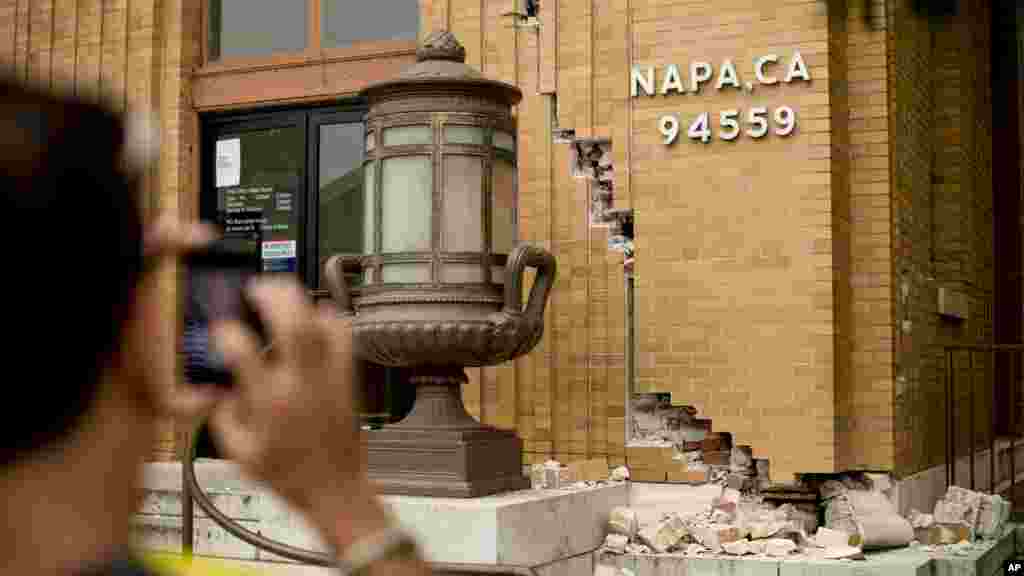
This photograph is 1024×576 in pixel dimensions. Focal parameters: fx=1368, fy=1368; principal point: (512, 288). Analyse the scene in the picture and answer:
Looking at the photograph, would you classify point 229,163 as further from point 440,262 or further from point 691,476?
point 691,476

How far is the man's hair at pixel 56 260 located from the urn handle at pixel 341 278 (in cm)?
597

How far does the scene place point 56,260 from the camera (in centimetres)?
85

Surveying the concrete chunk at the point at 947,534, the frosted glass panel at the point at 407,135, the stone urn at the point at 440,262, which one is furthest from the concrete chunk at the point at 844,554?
the frosted glass panel at the point at 407,135

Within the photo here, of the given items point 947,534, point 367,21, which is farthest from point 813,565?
point 367,21

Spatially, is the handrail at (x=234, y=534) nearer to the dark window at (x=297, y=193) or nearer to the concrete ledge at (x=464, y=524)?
the concrete ledge at (x=464, y=524)

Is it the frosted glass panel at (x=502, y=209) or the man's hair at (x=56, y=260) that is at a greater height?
the frosted glass panel at (x=502, y=209)

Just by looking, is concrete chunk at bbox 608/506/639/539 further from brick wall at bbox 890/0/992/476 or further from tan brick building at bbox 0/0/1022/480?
brick wall at bbox 890/0/992/476

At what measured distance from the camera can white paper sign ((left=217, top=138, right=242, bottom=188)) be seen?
31.7 feet

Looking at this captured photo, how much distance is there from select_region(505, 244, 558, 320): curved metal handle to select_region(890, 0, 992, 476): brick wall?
6.88 feet

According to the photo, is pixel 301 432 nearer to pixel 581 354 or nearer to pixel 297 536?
pixel 297 536

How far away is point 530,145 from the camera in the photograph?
827cm

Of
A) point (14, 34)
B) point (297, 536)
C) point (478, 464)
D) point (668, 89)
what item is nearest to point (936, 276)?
point (668, 89)

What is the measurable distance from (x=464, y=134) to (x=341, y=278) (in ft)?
3.11

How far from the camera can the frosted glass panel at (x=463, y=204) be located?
6.74 m
